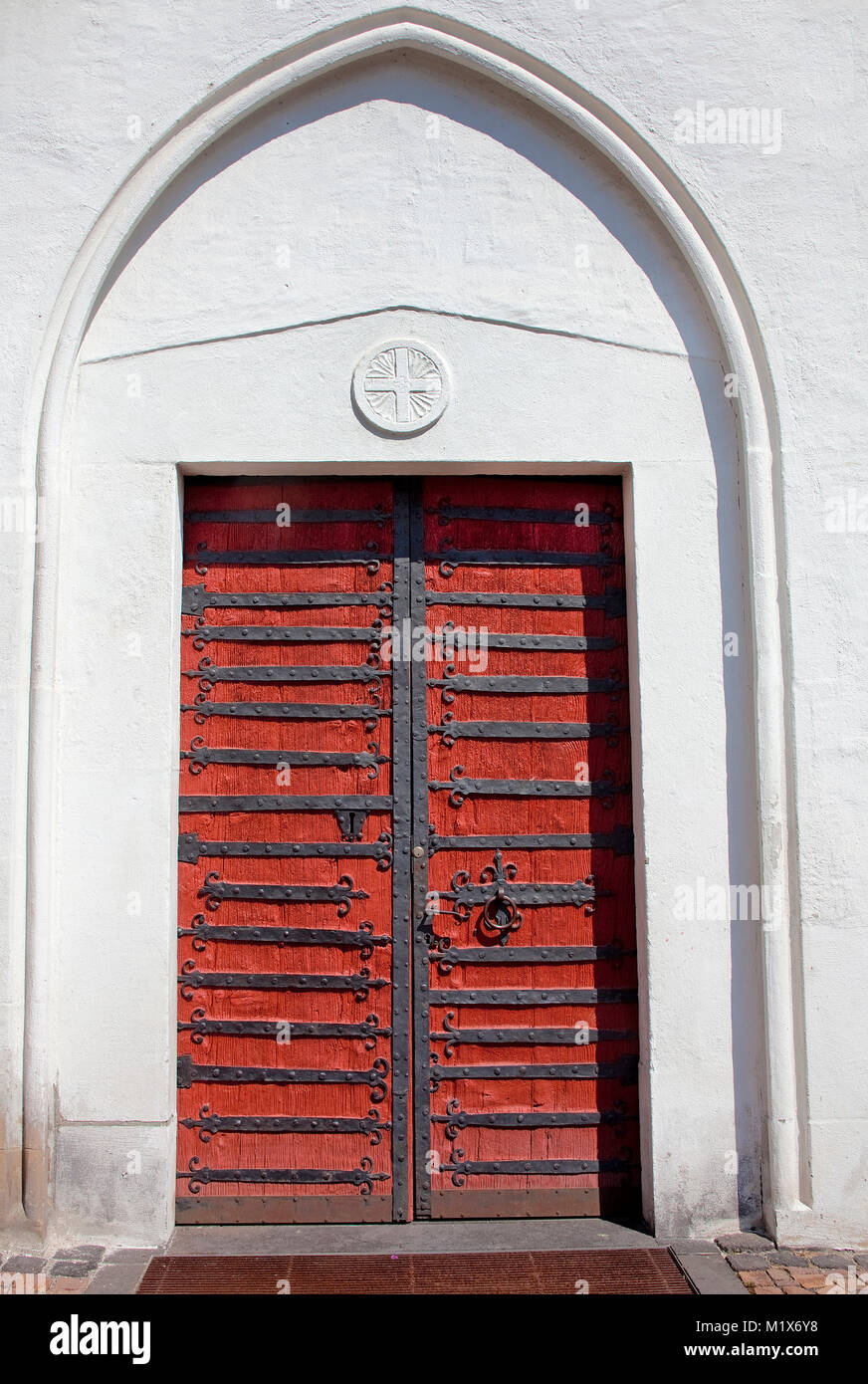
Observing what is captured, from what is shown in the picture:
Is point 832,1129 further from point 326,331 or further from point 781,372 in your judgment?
point 326,331

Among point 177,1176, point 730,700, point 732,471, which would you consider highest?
point 732,471

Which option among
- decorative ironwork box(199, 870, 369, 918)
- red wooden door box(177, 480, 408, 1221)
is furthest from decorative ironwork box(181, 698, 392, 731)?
decorative ironwork box(199, 870, 369, 918)

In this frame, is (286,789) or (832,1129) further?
(286,789)

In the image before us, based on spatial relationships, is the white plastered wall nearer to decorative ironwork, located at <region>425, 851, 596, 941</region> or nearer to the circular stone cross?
the circular stone cross

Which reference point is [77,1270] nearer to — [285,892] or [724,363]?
[285,892]

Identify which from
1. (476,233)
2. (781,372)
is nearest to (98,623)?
(476,233)

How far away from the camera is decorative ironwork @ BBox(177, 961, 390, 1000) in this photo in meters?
4.27

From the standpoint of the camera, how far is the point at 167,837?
4133mm

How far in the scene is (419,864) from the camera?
4.32 metres

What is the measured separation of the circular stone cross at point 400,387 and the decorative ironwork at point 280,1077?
253cm

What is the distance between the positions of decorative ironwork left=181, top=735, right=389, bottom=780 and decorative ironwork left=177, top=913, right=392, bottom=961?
2.04ft

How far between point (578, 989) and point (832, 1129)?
1.04 metres

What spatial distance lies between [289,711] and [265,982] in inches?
42.3

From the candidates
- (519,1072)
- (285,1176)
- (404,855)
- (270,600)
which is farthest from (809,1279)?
(270,600)
